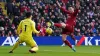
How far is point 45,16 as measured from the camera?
3375cm

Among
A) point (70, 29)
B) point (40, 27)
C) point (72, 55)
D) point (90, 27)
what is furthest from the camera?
point (90, 27)

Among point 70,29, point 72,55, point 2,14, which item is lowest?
point 72,55

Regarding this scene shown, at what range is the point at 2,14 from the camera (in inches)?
1303

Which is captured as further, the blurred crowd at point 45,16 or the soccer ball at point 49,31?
the blurred crowd at point 45,16

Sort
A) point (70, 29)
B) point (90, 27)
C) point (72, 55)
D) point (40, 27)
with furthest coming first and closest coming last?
point (90, 27)
point (40, 27)
point (70, 29)
point (72, 55)

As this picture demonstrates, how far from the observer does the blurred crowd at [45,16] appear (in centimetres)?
3158

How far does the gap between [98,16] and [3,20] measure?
8.58 meters

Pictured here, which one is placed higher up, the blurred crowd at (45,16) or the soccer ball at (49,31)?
the blurred crowd at (45,16)

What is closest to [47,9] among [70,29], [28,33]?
[70,29]

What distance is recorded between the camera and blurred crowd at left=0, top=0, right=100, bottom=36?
1243 inches

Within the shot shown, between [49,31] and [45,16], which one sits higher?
[45,16]

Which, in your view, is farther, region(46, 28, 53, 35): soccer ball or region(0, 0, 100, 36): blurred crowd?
region(0, 0, 100, 36): blurred crowd

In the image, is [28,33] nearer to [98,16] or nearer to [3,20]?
[3,20]

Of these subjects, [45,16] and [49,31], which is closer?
[49,31]
